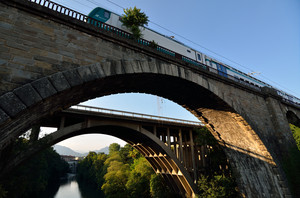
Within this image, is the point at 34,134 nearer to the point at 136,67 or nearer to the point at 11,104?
the point at 11,104

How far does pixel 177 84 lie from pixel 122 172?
1011 inches

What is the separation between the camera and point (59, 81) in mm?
5262

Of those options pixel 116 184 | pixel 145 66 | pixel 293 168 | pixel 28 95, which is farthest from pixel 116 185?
pixel 28 95

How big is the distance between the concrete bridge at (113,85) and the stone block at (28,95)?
0.07ft

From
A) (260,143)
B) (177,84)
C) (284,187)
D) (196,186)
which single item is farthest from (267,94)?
(196,186)

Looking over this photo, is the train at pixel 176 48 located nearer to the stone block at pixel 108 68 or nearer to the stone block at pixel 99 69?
the stone block at pixel 108 68

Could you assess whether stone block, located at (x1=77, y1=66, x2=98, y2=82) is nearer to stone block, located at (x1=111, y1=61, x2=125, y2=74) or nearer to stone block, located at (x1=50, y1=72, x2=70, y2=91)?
stone block, located at (x1=50, y1=72, x2=70, y2=91)

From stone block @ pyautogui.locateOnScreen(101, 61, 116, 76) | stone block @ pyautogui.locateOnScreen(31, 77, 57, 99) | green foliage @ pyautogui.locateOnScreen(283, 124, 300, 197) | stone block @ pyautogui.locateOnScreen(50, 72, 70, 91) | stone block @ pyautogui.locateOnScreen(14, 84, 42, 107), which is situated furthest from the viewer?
green foliage @ pyautogui.locateOnScreen(283, 124, 300, 197)

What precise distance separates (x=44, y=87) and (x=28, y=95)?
468 mm

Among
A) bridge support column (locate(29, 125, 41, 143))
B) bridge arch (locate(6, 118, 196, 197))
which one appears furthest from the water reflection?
Result: bridge support column (locate(29, 125, 41, 143))

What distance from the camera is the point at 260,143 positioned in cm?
1103

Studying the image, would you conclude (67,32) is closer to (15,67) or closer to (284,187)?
(15,67)

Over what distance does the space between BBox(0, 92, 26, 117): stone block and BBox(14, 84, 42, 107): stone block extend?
101 millimetres

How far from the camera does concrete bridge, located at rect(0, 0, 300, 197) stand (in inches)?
194
